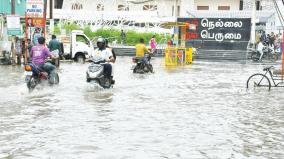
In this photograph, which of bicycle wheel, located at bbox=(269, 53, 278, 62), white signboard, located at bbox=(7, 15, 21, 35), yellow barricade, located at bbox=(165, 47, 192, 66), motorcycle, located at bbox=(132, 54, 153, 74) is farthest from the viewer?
bicycle wheel, located at bbox=(269, 53, 278, 62)

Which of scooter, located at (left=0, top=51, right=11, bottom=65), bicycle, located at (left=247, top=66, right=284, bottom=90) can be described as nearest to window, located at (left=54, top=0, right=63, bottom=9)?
scooter, located at (left=0, top=51, right=11, bottom=65)

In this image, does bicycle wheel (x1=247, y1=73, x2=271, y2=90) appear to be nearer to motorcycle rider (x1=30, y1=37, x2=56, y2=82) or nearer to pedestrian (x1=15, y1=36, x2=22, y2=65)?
motorcycle rider (x1=30, y1=37, x2=56, y2=82)

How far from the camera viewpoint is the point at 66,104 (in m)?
14.2

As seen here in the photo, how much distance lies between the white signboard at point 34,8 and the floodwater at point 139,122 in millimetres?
6646

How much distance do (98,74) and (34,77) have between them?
1.94m

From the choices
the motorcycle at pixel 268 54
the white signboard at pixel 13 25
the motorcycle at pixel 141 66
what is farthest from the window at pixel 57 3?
the motorcycle at pixel 141 66

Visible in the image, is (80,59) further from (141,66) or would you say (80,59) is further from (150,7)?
(150,7)

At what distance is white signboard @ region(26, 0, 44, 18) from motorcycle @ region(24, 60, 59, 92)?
8.07 metres

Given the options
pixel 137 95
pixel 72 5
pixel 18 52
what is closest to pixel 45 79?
pixel 137 95

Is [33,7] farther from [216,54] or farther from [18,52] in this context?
[216,54]

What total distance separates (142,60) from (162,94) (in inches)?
364

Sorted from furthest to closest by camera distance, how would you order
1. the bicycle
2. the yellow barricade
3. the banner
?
the banner < the yellow barricade < the bicycle

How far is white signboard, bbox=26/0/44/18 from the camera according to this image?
2534 centimetres

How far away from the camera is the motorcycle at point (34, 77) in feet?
54.2
